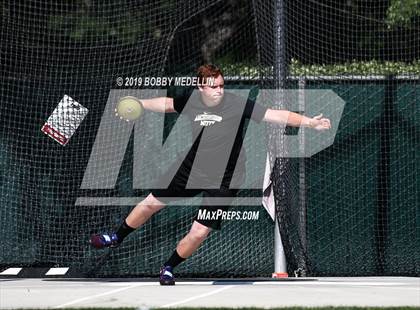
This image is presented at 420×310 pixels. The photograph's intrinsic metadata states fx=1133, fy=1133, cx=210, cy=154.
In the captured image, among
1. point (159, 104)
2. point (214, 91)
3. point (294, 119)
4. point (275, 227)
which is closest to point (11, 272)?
point (159, 104)

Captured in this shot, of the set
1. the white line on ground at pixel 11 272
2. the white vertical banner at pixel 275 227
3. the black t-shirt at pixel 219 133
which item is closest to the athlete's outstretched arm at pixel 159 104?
the black t-shirt at pixel 219 133

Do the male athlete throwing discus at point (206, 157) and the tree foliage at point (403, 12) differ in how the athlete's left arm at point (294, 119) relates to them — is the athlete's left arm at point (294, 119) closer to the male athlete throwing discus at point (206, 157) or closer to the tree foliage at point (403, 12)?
the male athlete throwing discus at point (206, 157)

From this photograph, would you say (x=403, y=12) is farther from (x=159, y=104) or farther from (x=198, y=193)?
(x=198, y=193)

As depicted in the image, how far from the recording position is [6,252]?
12602 millimetres

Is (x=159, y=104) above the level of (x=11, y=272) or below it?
above

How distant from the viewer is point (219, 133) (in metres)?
11.1

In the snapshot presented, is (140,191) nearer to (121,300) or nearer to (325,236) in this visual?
(325,236)

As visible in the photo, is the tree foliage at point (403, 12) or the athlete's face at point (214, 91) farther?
the tree foliage at point (403, 12)

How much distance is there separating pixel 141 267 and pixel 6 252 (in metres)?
1.51

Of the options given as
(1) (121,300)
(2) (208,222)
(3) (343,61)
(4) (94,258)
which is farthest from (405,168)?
(1) (121,300)

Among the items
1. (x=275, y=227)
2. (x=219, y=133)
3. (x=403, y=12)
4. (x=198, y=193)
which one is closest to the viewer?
(x=219, y=133)

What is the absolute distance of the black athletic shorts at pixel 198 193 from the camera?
1098 cm

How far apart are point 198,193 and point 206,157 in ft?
1.26

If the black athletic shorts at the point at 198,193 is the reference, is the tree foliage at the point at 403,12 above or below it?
above
